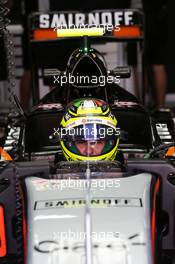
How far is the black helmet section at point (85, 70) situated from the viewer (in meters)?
2.73

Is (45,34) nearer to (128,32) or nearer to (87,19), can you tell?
(87,19)

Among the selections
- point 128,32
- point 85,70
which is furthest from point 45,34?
point 85,70

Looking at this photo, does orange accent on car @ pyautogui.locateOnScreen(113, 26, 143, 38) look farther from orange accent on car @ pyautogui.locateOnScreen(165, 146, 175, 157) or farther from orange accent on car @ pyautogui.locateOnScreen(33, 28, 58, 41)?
orange accent on car @ pyautogui.locateOnScreen(165, 146, 175, 157)

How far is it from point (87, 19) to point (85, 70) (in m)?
0.44

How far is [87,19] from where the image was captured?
10.2 feet

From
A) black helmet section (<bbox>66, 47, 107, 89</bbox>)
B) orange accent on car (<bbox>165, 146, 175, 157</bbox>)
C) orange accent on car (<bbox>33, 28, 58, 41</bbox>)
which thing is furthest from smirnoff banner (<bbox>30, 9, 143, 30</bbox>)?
orange accent on car (<bbox>165, 146, 175, 157</bbox>)

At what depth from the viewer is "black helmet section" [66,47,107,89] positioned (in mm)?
2727

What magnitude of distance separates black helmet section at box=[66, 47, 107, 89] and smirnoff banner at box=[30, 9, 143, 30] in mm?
336

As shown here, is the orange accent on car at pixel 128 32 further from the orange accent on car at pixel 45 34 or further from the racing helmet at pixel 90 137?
the racing helmet at pixel 90 137

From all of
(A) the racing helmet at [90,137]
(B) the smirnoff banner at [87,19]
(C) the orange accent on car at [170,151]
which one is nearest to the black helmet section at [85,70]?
(B) the smirnoff banner at [87,19]

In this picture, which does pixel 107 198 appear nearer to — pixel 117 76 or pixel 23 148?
pixel 23 148

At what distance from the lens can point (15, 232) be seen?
183cm

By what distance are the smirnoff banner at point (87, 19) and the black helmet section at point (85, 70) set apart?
34cm

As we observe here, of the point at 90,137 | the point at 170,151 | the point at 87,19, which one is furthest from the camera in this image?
the point at 87,19
